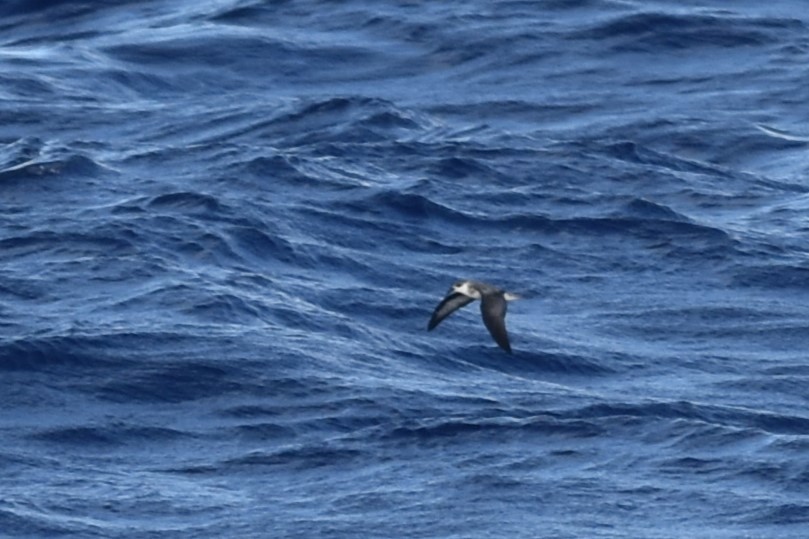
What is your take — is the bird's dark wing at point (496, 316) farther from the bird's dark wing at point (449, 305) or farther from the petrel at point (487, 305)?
the bird's dark wing at point (449, 305)

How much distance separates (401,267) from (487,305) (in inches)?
473

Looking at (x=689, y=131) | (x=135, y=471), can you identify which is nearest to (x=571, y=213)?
(x=689, y=131)

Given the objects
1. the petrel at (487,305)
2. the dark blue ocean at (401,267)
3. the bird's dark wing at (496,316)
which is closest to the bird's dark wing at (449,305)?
the petrel at (487,305)

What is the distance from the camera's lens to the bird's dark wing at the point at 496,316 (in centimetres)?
2450

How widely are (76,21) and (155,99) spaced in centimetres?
515

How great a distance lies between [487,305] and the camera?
82.7 ft

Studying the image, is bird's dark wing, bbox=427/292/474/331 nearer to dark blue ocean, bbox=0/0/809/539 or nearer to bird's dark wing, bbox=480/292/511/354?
bird's dark wing, bbox=480/292/511/354

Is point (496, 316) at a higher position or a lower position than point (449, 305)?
higher

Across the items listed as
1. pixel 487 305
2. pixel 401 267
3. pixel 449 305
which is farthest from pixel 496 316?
pixel 401 267

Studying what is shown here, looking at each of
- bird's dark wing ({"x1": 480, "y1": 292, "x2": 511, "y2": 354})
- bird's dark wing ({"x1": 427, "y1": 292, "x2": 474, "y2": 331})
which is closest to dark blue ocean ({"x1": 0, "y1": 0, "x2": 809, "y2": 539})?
bird's dark wing ({"x1": 427, "y1": 292, "x2": 474, "y2": 331})

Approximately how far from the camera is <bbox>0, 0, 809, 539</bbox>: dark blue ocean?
2969 centimetres

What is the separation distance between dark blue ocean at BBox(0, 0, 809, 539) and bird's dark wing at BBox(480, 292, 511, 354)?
3763mm

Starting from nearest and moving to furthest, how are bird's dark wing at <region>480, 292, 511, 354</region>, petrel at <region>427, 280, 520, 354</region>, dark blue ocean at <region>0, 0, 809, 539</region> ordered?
bird's dark wing at <region>480, 292, 511, 354</region> → petrel at <region>427, 280, 520, 354</region> → dark blue ocean at <region>0, 0, 809, 539</region>

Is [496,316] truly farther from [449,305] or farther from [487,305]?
[449,305]
